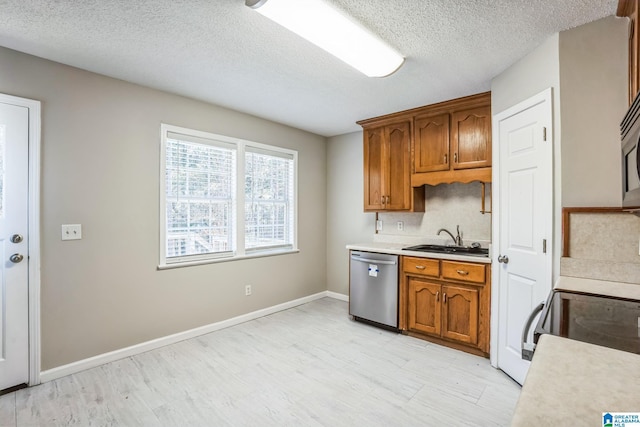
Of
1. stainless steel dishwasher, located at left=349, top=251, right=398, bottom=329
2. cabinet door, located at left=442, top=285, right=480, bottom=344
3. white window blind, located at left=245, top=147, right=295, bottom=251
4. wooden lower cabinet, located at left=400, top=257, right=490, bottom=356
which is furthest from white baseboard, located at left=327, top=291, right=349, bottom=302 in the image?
cabinet door, located at left=442, top=285, right=480, bottom=344

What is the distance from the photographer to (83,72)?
2.55 m

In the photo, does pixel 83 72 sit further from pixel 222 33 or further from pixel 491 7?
pixel 491 7

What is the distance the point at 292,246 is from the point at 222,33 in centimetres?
286

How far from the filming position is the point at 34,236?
7.59 feet

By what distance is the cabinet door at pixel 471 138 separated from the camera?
300cm

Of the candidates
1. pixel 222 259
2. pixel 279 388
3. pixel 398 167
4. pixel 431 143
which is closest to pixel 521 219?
pixel 431 143

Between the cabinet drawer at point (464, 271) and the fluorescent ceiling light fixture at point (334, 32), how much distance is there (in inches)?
72.3

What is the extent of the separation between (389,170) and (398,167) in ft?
0.40

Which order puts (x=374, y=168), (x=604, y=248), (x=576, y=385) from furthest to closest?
(x=374, y=168) → (x=604, y=248) → (x=576, y=385)

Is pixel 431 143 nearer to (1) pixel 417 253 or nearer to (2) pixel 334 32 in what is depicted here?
(1) pixel 417 253

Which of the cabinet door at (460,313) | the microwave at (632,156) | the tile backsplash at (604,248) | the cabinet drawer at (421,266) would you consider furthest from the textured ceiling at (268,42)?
the cabinet door at (460,313)

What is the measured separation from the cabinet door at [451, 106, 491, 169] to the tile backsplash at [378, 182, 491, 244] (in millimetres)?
408
